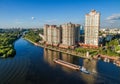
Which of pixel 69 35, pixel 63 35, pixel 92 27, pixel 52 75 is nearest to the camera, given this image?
pixel 52 75

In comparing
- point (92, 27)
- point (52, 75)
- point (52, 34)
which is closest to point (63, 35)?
point (52, 34)

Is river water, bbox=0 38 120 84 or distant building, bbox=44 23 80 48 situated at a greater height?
distant building, bbox=44 23 80 48

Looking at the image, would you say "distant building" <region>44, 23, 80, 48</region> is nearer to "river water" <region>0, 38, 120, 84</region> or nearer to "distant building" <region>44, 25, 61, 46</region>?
"distant building" <region>44, 25, 61, 46</region>

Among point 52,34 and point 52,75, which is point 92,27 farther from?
point 52,75

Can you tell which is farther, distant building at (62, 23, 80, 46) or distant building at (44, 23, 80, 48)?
distant building at (44, 23, 80, 48)

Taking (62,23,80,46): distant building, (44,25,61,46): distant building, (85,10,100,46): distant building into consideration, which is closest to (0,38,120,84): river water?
(85,10,100,46): distant building

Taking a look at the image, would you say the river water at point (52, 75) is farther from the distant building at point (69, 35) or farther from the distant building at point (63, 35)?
the distant building at point (63, 35)
